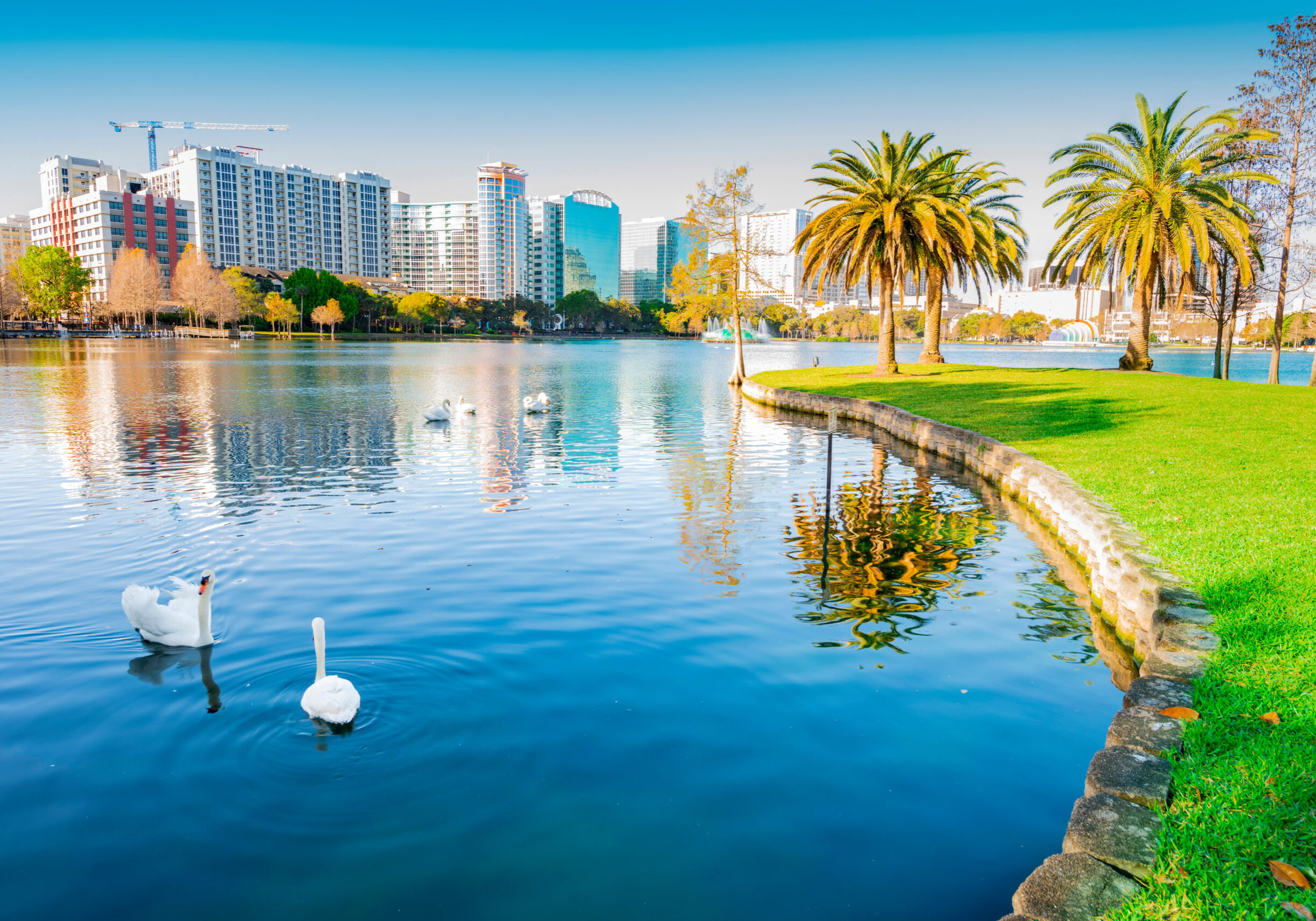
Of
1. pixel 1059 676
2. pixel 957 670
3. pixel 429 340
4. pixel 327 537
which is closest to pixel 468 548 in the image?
pixel 327 537

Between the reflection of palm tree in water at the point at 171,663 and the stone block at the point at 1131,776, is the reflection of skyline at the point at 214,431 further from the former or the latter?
the stone block at the point at 1131,776

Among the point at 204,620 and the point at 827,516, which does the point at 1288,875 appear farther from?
the point at 204,620

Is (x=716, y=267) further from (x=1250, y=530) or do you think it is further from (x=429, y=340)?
(x=429, y=340)

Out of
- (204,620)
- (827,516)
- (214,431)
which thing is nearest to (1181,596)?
(827,516)

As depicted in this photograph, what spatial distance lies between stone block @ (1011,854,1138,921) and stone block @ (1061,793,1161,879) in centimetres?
7

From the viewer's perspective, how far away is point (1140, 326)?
3575 centimetres

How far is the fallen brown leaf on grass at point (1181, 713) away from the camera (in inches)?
202

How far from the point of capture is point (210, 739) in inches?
237

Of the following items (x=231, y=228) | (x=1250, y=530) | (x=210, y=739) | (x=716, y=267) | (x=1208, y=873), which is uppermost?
(x=231, y=228)

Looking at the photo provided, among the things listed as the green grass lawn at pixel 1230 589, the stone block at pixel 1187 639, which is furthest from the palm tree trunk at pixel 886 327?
the stone block at pixel 1187 639

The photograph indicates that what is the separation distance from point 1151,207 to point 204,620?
36.5 meters

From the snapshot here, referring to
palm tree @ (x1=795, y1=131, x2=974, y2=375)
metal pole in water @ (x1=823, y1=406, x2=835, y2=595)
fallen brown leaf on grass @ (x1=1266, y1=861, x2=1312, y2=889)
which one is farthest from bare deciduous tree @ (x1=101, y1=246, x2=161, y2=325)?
fallen brown leaf on grass @ (x1=1266, y1=861, x2=1312, y2=889)

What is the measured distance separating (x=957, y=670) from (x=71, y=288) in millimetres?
143673

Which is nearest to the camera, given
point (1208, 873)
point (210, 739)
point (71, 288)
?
point (1208, 873)
